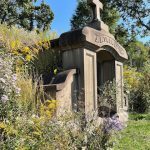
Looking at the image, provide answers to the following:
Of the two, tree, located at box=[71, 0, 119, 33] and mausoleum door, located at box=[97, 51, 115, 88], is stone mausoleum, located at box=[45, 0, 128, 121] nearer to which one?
mausoleum door, located at box=[97, 51, 115, 88]

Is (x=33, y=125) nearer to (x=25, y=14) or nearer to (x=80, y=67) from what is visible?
(x=80, y=67)

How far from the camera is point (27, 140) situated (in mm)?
4336

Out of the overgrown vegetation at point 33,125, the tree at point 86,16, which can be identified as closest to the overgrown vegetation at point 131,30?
the tree at point 86,16

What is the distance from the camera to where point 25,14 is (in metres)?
30.0

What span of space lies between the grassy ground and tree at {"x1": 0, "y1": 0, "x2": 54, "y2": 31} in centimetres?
2040

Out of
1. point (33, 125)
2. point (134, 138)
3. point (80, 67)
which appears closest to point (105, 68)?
point (80, 67)

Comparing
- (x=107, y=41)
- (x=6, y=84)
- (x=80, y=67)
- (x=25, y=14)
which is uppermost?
(x=25, y=14)

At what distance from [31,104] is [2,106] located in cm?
77

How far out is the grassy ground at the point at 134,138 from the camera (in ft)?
20.2

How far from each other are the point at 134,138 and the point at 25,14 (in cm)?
2434

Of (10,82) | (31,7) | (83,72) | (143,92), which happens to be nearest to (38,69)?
(83,72)

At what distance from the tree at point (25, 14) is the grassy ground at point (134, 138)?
2040 cm

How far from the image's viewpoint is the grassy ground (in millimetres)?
6145

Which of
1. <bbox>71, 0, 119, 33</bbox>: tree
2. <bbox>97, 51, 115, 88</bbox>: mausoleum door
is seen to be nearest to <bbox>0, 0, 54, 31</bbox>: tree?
<bbox>71, 0, 119, 33</bbox>: tree
